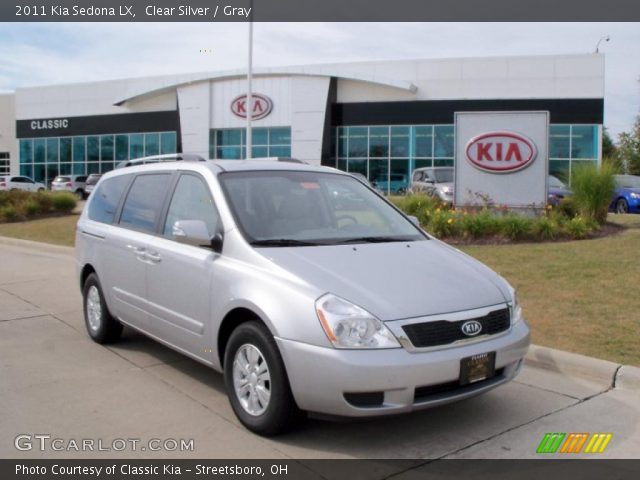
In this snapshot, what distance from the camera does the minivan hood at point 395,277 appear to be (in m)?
3.92

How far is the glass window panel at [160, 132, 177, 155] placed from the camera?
4209 cm

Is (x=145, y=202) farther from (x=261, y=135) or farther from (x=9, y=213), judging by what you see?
(x=261, y=135)

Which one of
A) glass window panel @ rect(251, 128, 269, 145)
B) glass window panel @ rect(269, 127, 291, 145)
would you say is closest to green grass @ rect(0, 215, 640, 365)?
glass window panel @ rect(269, 127, 291, 145)

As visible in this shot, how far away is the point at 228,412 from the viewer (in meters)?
4.62

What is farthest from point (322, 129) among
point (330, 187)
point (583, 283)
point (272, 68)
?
point (330, 187)

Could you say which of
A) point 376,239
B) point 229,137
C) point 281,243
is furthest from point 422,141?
point 281,243

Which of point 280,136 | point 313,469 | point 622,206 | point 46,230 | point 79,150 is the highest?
point 280,136

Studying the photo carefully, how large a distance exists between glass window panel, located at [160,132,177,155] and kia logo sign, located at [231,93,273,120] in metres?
6.17

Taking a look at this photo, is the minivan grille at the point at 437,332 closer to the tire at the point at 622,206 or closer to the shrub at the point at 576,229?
the shrub at the point at 576,229

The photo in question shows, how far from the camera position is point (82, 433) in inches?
166

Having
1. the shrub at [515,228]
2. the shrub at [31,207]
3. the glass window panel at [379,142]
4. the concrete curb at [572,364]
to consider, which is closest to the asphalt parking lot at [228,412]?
the concrete curb at [572,364]

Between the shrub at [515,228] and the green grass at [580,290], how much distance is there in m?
0.63

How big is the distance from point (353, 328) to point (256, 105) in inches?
1392
